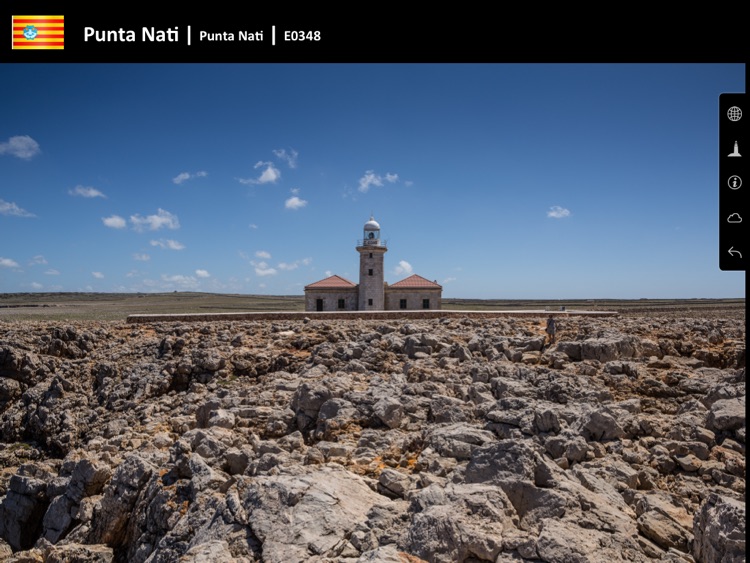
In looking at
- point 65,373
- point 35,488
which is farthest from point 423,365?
point 65,373

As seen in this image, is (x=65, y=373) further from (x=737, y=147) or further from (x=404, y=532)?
(x=737, y=147)

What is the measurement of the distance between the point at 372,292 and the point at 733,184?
31.4 metres

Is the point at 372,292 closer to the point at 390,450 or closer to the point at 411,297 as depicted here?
the point at 411,297

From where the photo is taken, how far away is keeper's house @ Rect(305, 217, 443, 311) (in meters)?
33.8

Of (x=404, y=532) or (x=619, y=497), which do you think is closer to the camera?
(x=404, y=532)

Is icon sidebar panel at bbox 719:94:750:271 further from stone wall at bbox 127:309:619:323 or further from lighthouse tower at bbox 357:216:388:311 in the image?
lighthouse tower at bbox 357:216:388:311

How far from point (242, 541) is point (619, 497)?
5039 millimetres

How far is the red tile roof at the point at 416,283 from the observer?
3413cm

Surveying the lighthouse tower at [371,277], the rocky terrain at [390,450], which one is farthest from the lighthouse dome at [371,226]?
the rocky terrain at [390,450]

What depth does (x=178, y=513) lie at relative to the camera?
22.6ft
